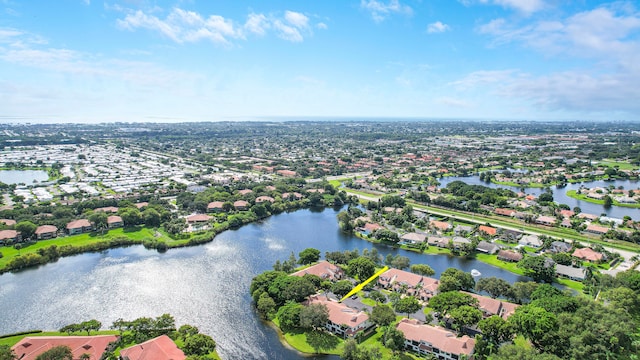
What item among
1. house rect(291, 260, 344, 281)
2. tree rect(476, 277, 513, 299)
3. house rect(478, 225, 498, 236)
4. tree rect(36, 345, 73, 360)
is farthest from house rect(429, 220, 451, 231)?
tree rect(36, 345, 73, 360)

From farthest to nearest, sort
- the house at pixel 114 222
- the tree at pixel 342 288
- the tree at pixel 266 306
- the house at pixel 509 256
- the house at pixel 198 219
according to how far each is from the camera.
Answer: the house at pixel 198 219, the house at pixel 114 222, the house at pixel 509 256, the tree at pixel 342 288, the tree at pixel 266 306

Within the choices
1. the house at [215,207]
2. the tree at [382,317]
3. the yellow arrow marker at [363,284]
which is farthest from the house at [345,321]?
the house at [215,207]

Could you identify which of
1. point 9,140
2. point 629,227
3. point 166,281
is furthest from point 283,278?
point 9,140

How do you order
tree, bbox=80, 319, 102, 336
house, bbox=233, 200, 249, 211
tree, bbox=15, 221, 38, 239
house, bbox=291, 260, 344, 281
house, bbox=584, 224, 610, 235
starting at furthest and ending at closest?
house, bbox=233, 200, 249, 211 → house, bbox=584, 224, 610, 235 → tree, bbox=15, 221, 38, 239 → house, bbox=291, 260, 344, 281 → tree, bbox=80, 319, 102, 336

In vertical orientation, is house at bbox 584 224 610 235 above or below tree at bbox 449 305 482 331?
below

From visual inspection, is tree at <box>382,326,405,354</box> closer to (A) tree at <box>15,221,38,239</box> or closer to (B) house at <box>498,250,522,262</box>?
(B) house at <box>498,250,522,262</box>

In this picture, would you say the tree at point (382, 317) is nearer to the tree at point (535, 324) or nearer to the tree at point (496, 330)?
the tree at point (496, 330)

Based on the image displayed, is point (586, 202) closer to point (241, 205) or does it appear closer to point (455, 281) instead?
point (455, 281)
